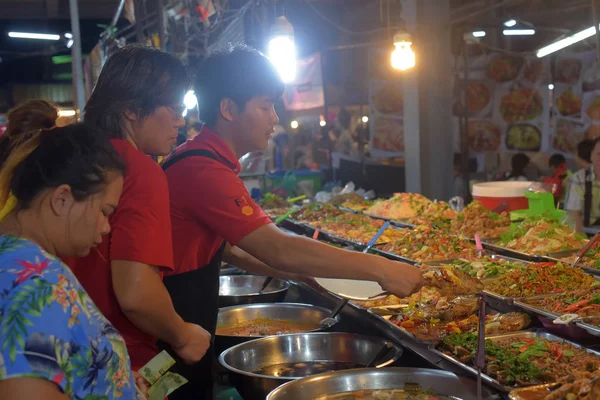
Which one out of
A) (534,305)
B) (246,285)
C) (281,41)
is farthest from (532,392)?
(281,41)

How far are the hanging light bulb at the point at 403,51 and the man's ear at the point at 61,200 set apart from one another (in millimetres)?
5612

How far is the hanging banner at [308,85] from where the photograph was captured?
398 inches

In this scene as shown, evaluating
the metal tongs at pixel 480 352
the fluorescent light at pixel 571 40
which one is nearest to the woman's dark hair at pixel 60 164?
the metal tongs at pixel 480 352

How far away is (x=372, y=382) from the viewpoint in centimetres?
258

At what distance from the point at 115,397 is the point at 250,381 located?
112cm

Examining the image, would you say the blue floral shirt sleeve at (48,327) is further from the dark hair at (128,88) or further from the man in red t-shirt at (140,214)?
the dark hair at (128,88)

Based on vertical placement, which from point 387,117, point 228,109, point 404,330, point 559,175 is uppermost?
point 387,117

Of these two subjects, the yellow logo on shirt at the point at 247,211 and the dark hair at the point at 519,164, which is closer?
the yellow logo on shirt at the point at 247,211

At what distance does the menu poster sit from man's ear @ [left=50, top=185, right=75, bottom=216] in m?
8.77

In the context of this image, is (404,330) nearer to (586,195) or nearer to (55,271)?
(55,271)

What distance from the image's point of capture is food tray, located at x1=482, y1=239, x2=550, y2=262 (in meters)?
4.21

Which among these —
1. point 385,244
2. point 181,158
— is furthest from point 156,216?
point 385,244

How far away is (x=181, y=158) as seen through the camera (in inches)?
107

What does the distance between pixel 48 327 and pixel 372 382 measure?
62.2 inches
